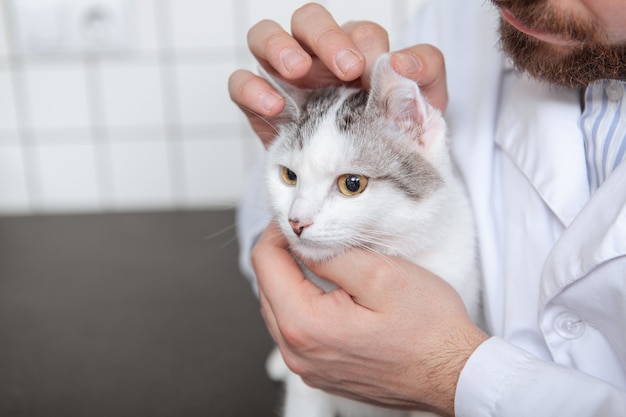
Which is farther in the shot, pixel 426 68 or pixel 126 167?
pixel 126 167

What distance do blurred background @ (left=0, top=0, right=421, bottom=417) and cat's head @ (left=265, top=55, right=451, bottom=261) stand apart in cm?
44

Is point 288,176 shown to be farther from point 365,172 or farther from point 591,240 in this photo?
point 591,240

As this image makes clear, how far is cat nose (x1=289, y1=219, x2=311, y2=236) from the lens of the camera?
90 cm

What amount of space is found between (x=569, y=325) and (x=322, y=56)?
521 mm

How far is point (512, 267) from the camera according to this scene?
99 centimetres

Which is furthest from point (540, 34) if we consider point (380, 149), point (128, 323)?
point (128, 323)

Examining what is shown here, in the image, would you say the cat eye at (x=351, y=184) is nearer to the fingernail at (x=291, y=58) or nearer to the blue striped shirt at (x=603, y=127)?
the fingernail at (x=291, y=58)

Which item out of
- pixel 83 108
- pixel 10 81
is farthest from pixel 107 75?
pixel 10 81

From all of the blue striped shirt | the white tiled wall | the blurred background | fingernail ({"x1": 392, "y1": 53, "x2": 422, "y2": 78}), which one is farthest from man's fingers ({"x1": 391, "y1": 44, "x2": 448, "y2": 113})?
the white tiled wall

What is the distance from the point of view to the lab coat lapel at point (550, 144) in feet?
3.07

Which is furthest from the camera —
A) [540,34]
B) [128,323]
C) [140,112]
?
[140,112]

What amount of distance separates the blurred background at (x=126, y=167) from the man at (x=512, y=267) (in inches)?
16.3

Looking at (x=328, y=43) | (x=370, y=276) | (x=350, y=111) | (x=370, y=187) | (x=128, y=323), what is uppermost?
(x=328, y=43)

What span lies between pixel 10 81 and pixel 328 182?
1.42 meters
